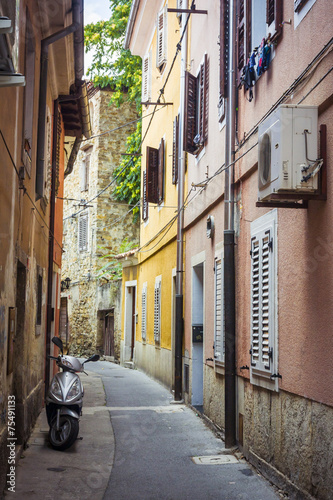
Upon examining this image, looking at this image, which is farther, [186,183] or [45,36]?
[186,183]

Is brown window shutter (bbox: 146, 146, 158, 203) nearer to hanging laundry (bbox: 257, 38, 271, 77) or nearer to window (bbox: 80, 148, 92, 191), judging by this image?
hanging laundry (bbox: 257, 38, 271, 77)

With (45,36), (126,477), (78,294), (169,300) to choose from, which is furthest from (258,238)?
(78,294)

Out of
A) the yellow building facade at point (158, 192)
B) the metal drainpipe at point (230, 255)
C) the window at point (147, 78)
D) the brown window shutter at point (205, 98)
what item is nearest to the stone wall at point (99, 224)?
the yellow building facade at point (158, 192)

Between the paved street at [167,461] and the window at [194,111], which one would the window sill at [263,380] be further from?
the window at [194,111]

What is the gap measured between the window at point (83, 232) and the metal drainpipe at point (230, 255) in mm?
17968

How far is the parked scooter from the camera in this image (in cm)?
745

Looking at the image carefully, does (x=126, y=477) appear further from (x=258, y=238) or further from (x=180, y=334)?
(x=180, y=334)

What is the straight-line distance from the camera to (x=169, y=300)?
13.9m

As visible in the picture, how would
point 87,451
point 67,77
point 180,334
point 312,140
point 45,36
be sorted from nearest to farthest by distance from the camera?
point 312,140 → point 87,451 → point 45,36 → point 67,77 → point 180,334

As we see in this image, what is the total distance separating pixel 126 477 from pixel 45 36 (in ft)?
19.5

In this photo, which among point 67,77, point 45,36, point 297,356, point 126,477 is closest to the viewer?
point 297,356

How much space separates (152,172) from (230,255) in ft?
27.9

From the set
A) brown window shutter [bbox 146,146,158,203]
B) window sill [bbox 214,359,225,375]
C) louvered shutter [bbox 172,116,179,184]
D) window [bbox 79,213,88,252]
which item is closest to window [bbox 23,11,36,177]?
window sill [bbox 214,359,225,375]

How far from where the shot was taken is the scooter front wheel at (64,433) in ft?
24.3
